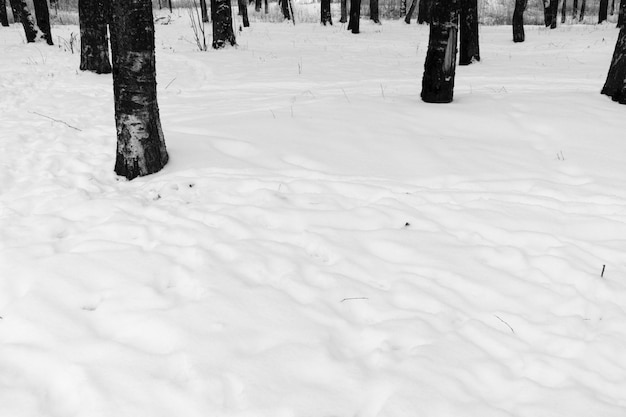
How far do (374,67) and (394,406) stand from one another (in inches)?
337

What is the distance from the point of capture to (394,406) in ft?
6.50

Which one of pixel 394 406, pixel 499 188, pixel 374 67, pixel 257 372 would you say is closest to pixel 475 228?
pixel 499 188

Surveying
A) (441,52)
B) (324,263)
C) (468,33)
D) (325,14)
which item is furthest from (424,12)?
(324,263)

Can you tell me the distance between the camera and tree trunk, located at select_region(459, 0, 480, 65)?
32.9 feet

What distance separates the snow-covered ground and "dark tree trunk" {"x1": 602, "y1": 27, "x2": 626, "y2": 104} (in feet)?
0.59

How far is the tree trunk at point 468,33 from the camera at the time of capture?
10039 millimetres

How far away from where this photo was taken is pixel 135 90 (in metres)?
3.96

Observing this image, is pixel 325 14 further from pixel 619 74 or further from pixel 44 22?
pixel 619 74

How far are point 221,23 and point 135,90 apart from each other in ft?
32.2

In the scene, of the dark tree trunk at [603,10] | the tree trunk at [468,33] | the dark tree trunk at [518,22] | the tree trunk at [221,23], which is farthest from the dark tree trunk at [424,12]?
the tree trunk at [468,33]

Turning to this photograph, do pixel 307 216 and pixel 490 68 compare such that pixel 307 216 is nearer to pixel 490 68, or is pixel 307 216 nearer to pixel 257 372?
pixel 257 372

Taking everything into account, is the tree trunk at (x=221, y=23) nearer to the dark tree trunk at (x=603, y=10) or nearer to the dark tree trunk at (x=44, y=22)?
the dark tree trunk at (x=44, y=22)

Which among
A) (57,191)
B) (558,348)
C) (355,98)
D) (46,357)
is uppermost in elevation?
(355,98)

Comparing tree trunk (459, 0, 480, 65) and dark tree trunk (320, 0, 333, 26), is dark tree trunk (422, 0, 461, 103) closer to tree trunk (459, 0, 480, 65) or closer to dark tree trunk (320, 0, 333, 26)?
tree trunk (459, 0, 480, 65)
